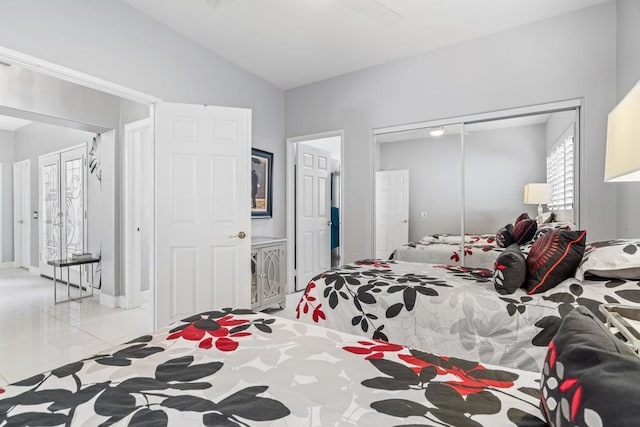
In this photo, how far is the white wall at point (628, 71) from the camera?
2.25 meters

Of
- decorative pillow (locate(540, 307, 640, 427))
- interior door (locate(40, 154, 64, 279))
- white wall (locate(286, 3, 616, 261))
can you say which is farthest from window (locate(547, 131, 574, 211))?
interior door (locate(40, 154, 64, 279))

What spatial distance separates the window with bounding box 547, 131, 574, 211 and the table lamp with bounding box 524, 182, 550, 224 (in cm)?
4

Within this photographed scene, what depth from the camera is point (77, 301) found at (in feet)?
13.4

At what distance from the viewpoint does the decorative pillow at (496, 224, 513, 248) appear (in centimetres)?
305

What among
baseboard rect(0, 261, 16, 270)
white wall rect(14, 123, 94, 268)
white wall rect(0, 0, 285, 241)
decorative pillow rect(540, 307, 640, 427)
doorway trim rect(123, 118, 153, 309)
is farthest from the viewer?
baseboard rect(0, 261, 16, 270)

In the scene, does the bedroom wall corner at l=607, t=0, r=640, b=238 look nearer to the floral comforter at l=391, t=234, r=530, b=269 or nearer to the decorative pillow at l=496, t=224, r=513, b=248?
the decorative pillow at l=496, t=224, r=513, b=248

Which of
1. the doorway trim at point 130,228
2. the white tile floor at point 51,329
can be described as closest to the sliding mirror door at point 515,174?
the white tile floor at point 51,329

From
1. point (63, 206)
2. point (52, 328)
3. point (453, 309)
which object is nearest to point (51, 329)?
point (52, 328)

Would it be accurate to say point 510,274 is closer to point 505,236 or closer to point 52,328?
point 505,236

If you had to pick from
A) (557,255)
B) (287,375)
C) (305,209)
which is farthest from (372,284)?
(305,209)

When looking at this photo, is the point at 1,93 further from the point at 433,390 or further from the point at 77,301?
the point at 433,390

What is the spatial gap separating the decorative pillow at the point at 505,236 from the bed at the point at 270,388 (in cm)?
235

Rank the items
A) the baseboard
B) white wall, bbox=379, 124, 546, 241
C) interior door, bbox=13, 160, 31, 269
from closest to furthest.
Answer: white wall, bbox=379, 124, 546, 241 → interior door, bbox=13, 160, 31, 269 → the baseboard

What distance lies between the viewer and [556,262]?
5.86 feet
